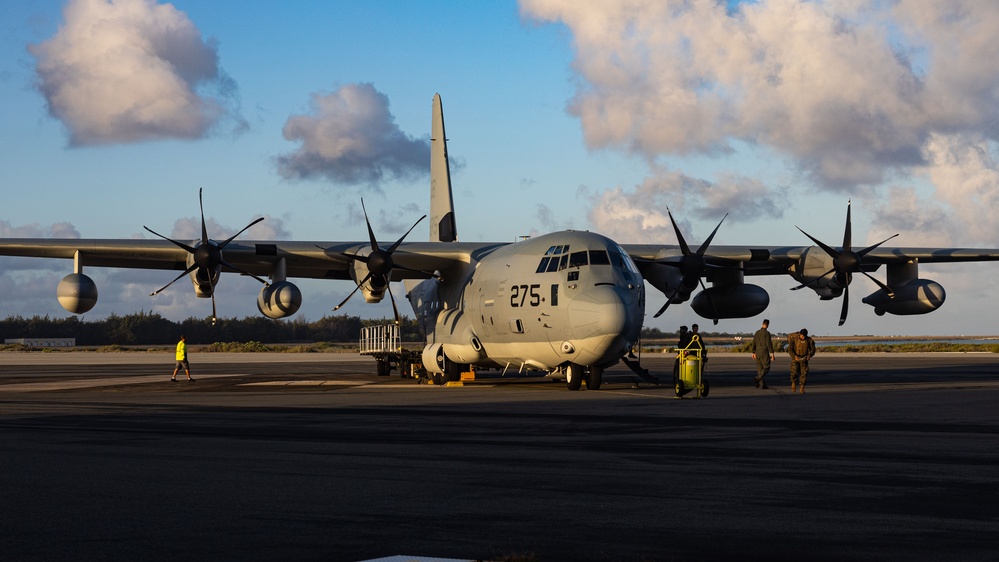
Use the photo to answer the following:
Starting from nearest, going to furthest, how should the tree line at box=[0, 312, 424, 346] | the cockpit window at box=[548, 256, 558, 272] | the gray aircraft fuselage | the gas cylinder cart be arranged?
the gas cylinder cart → the gray aircraft fuselage → the cockpit window at box=[548, 256, 558, 272] → the tree line at box=[0, 312, 424, 346]

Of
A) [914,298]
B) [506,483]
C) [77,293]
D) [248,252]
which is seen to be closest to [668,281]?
[914,298]

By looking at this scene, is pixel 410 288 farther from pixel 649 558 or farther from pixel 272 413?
pixel 649 558

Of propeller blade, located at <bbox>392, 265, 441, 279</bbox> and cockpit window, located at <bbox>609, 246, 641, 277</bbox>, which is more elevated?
propeller blade, located at <bbox>392, 265, 441, 279</bbox>

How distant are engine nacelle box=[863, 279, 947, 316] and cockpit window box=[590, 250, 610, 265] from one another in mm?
13603

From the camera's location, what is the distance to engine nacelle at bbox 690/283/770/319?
33.2m

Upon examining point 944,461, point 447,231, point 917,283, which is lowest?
point 944,461

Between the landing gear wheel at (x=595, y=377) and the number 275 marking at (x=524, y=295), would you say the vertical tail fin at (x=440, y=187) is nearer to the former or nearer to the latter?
the number 275 marking at (x=524, y=295)

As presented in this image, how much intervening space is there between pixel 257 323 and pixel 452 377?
312 ft

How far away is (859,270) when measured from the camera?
32469 millimetres

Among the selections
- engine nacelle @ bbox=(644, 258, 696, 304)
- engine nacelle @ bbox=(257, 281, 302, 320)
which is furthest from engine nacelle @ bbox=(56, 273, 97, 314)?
engine nacelle @ bbox=(644, 258, 696, 304)

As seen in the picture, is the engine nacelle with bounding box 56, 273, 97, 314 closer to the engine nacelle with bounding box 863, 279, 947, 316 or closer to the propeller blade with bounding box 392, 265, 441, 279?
the propeller blade with bounding box 392, 265, 441, 279

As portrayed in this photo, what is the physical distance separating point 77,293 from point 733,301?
20760mm

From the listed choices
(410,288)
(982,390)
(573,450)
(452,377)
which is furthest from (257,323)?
(573,450)

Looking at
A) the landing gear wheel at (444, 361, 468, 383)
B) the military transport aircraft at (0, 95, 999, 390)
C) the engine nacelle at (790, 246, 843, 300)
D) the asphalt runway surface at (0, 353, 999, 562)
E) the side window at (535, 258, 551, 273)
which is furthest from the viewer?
the engine nacelle at (790, 246, 843, 300)
